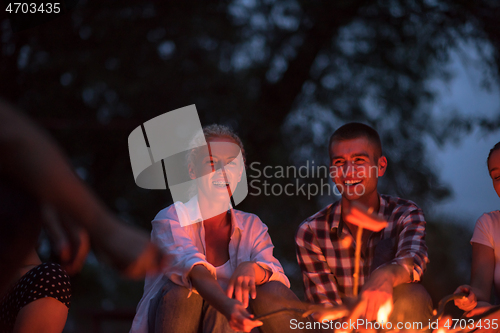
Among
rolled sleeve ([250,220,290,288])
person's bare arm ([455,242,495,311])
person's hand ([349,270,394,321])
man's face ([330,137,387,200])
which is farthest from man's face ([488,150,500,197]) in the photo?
rolled sleeve ([250,220,290,288])

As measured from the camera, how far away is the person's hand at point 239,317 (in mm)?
1218

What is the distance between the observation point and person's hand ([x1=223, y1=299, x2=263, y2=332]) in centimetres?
122

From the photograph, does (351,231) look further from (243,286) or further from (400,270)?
(243,286)

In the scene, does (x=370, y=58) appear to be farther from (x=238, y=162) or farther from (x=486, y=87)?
(x=238, y=162)

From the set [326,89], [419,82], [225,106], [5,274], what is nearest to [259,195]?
[225,106]

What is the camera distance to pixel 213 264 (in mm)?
1771

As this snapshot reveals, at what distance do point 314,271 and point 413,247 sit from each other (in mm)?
442

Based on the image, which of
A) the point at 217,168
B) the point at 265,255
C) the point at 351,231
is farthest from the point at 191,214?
the point at 351,231

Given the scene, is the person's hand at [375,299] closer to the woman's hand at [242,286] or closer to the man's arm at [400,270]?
the man's arm at [400,270]

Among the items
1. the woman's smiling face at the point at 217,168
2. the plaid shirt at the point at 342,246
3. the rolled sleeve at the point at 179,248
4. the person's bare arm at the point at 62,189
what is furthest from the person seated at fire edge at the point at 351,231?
the person's bare arm at the point at 62,189

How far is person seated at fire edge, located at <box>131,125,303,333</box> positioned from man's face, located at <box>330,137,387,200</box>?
42cm

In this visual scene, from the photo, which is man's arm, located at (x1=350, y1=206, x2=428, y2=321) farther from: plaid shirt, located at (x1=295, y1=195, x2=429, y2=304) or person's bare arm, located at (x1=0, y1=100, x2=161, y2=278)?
person's bare arm, located at (x1=0, y1=100, x2=161, y2=278)

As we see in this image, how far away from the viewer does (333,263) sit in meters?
1.88

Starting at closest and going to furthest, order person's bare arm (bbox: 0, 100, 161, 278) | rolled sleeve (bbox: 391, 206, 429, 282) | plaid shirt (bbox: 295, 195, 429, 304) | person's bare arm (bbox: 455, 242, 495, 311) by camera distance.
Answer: person's bare arm (bbox: 0, 100, 161, 278) < person's bare arm (bbox: 455, 242, 495, 311) < rolled sleeve (bbox: 391, 206, 429, 282) < plaid shirt (bbox: 295, 195, 429, 304)
